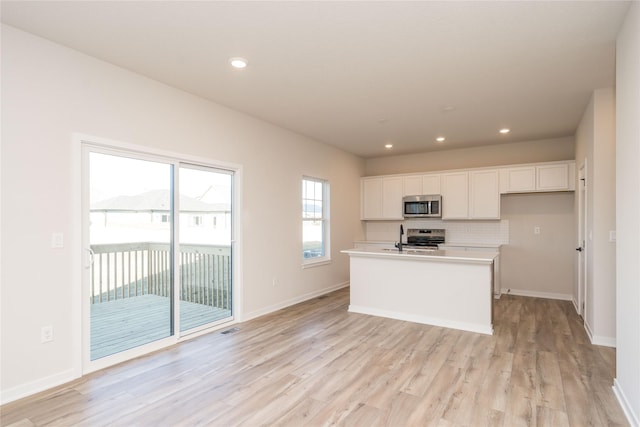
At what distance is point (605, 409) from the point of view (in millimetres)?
2383

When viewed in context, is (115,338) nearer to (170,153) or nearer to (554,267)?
(170,153)

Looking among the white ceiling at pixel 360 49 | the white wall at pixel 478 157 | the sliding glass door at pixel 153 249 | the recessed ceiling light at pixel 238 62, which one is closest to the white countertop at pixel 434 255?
the white ceiling at pixel 360 49

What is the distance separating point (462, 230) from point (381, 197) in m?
1.70

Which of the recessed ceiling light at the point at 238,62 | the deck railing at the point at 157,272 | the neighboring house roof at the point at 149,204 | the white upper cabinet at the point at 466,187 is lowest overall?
the deck railing at the point at 157,272

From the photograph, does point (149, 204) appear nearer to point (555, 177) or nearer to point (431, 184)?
point (431, 184)

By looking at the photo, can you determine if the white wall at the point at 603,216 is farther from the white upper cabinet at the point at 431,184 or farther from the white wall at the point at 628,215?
the white upper cabinet at the point at 431,184

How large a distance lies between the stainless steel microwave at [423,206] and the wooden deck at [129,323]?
441 cm

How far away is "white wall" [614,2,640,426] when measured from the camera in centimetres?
212

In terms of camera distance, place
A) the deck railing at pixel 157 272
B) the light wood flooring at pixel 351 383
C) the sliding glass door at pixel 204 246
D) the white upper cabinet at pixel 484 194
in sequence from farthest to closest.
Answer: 1. the white upper cabinet at pixel 484 194
2. the sliding glass door at pixel 204 246
3. the deck railing at pixel 157 272
4. the light wood flooring at pixel 351 383

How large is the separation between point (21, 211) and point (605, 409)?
175 inches

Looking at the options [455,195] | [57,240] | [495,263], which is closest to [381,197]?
[455,195]

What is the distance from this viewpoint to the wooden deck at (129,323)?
3121 mm

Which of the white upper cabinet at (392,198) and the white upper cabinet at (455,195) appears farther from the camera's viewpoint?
the white upper cabinet at (392,198)

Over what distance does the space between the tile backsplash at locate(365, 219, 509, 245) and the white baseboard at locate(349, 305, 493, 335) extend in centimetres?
258
